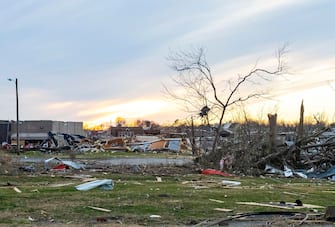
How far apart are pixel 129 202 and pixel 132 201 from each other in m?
0.24

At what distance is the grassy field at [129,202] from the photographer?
31.2 ft

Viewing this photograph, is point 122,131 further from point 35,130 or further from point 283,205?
point 283,205

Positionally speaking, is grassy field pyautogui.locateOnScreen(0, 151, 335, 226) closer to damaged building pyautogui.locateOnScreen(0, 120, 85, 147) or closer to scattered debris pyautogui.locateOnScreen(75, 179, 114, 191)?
scattered debris pyautogui.locateOnScreen(75, 179, 114, 191)

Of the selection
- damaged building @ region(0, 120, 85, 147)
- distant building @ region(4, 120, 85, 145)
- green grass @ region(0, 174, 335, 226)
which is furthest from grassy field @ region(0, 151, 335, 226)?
distant building @ region(4, 120, 85, 145)

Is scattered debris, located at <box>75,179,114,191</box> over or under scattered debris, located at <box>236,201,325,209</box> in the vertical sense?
over

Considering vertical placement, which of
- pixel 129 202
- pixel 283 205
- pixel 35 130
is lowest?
pixel 283 205

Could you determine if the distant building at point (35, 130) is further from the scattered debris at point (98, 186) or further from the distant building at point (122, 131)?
the scattered debris at point (98, 186)

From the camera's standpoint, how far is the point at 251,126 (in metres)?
28.7

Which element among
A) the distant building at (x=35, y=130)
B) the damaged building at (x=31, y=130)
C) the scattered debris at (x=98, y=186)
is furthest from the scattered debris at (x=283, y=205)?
the distant building at (x=35, y=130)

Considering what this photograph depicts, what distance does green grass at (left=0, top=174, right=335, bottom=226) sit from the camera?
966 centimetres

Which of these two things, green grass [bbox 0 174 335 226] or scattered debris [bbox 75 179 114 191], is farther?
scattered debris [bbox 75 179 114 191]

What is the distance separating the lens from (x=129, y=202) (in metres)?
11.9

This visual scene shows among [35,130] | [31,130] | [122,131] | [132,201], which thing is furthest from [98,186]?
[122,131]

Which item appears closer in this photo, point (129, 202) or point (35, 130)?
point (129, 202)
